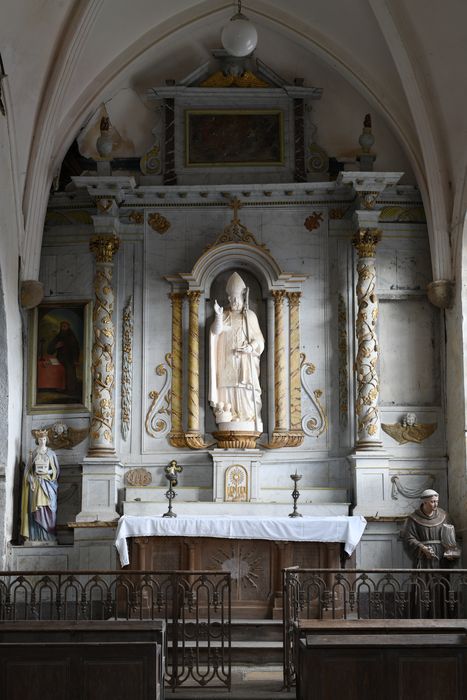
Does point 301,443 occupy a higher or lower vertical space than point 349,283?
lower

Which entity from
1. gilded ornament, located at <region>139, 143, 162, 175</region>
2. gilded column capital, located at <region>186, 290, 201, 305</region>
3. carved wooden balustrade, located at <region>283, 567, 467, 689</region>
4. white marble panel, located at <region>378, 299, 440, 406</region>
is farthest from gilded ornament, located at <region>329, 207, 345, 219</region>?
carved wooden balustrade, located at <region>283, 567, 467, 689</region>

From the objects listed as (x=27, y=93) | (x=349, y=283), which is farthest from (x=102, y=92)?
(x=349, y=283)

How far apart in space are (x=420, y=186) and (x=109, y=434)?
498cm

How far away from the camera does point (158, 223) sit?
601 inches

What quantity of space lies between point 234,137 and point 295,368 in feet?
10.2

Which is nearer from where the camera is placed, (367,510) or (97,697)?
(97,697)

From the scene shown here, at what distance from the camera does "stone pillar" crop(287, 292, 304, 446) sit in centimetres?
1476

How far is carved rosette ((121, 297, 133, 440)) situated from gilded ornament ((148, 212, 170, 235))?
968 mm

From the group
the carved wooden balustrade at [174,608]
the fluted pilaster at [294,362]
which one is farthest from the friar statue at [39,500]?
the fluted pilaster at [294,362]

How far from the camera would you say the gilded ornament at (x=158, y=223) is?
601 inches

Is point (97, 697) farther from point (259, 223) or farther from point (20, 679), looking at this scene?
point (259, 223)

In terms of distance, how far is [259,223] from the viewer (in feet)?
50.0

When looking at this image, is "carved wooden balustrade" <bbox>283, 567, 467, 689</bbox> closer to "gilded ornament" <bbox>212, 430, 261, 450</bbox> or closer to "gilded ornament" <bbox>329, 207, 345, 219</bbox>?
"gilded ornament" <bbox>212, 430, 261, 450</bbox>

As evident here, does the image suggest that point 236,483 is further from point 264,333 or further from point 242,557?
point 264,333
